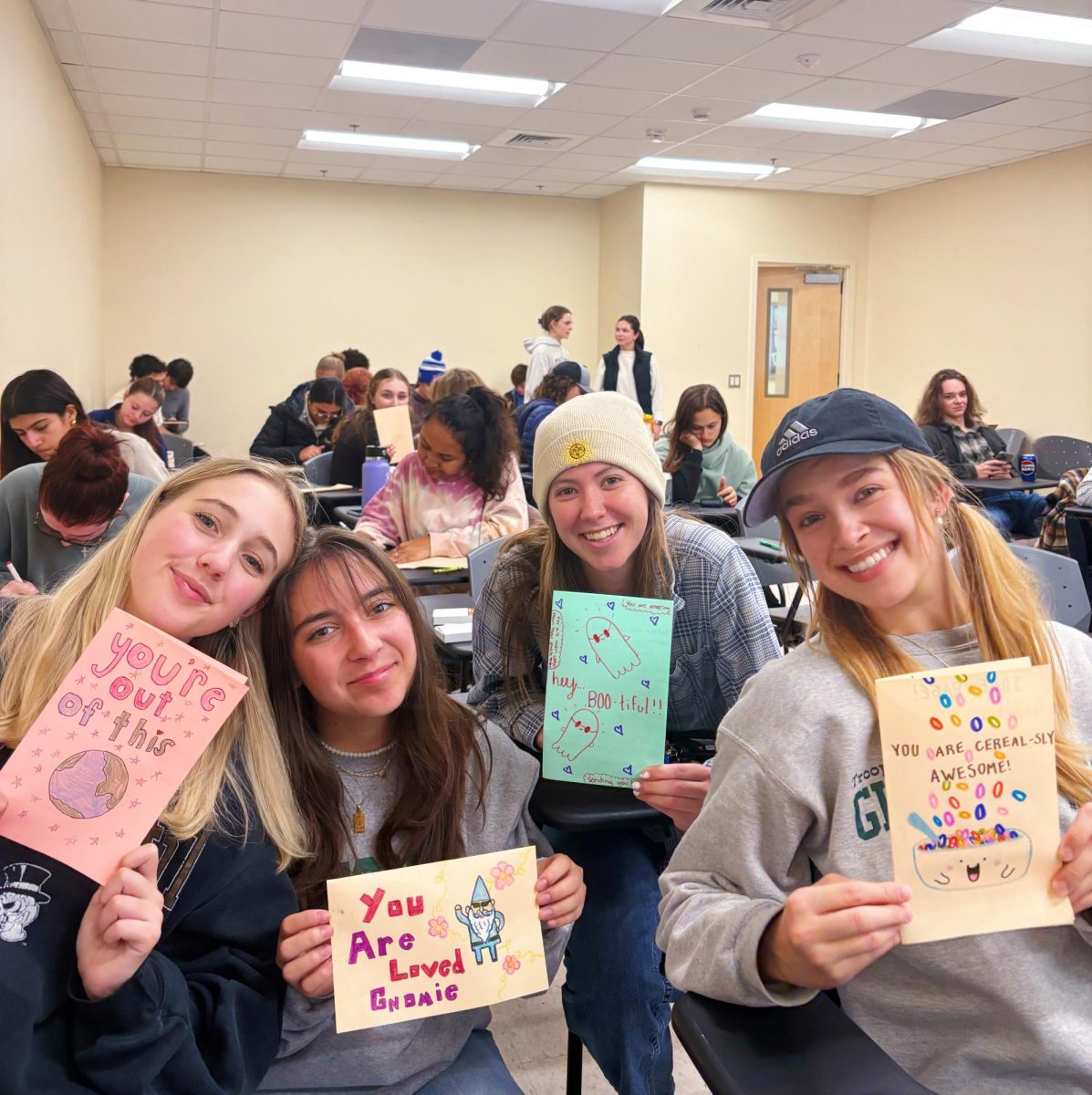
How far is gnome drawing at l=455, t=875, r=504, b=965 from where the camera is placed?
1.16m

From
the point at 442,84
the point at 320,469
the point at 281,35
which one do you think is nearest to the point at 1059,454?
the point at 442,84

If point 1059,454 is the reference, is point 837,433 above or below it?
above

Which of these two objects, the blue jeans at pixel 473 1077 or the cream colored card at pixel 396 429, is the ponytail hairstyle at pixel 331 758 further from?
the cream colored card at pixel 396 429

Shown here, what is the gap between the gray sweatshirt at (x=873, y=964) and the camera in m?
0.99

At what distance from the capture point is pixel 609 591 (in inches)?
72.9

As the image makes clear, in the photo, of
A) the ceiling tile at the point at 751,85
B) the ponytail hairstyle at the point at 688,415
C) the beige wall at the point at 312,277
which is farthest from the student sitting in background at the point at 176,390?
the ponytail hairstyle at the point at 688,415

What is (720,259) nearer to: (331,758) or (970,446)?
(970,446)

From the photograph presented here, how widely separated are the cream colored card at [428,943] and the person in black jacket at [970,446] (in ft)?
16.2

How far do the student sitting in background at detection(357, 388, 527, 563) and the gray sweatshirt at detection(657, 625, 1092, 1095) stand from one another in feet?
7.65

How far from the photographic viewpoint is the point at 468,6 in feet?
15.9

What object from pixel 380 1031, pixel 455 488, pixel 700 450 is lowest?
pixel 380 1031

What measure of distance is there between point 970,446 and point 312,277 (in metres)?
6.25

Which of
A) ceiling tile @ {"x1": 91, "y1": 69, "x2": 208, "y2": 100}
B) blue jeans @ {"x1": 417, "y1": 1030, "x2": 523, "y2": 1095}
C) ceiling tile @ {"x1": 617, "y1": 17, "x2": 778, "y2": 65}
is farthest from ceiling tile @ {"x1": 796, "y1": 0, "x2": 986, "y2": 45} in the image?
blue jeans @ {"x1": 417, "y1": 1030, "x2": 523, "y2": 1095}

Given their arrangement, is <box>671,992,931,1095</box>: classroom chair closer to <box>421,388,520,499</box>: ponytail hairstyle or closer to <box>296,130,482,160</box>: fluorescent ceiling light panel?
<box>421,388,520,499</box>: ponytail hairstyle
